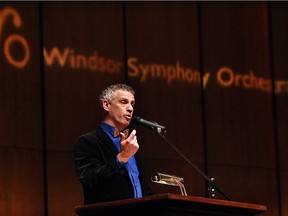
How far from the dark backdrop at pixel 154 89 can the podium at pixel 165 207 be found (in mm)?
2265

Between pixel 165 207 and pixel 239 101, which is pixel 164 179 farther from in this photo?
pixel 239 101

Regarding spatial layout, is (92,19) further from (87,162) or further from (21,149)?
(87,162)

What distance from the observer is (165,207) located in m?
2.33

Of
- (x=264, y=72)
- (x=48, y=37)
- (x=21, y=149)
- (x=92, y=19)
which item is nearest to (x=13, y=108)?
(x=21, y=149)

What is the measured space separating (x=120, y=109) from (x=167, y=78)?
2.48 m

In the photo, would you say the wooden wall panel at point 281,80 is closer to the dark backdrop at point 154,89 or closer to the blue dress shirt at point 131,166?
the dark backdrop at point 154,89

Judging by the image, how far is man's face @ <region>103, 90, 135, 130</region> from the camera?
10.0ft

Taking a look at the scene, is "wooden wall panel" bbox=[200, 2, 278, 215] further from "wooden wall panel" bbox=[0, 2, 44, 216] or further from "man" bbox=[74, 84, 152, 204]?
"man" bbox=[74, 84, 152, 204]

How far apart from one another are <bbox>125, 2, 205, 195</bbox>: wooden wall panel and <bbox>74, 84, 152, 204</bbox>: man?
217 centimetres

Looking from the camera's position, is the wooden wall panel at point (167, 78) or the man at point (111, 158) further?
the wooden wall panel at point (167, 78)

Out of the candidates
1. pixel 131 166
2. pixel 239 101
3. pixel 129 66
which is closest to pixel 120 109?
pixel 131 166

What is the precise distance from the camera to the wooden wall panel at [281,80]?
584cm

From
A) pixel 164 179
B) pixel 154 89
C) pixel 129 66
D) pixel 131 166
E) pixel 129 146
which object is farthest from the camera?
pixel 154 89

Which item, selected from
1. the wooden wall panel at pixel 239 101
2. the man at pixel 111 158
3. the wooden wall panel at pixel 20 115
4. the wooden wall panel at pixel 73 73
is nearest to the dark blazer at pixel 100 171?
the man at pixel 111 158
